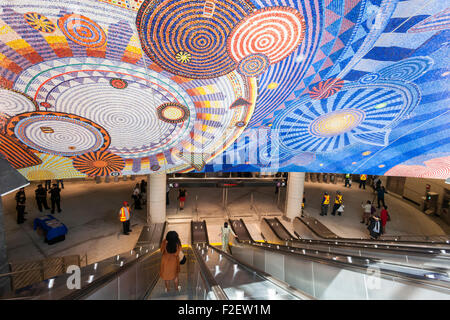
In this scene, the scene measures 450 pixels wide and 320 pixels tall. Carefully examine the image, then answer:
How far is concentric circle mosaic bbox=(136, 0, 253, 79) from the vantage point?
2.69 metres

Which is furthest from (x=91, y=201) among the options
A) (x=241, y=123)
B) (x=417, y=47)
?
(x=417, y=47)

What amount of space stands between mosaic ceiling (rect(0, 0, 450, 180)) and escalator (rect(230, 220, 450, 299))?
10.7ft

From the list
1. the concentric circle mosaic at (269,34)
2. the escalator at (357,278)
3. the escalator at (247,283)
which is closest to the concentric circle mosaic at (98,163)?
the escalator at (247,283)

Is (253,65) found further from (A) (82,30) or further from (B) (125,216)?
(B) (125,216)

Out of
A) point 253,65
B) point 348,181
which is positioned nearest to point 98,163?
point 253,65

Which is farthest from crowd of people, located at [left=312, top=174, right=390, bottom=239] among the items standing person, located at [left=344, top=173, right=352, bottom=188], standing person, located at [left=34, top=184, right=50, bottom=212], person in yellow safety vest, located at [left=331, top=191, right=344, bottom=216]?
standing person, located at [left=34, top=184, right=50, bottom=212]

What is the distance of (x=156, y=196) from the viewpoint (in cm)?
941

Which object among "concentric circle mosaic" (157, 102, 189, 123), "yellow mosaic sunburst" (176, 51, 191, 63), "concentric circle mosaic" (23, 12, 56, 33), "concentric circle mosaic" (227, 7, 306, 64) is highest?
"concentric circle mosaic" (227, 7, 306, 64)

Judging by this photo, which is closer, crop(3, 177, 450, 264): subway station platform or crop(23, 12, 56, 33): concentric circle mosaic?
crop(23, 12, 56, 33): concentric circle mosaic

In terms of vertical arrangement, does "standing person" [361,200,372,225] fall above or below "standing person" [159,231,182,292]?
below

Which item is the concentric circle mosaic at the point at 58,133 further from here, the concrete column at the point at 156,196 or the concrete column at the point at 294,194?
the concrete column at the point at 294,194

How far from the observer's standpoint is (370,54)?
3.59 meters

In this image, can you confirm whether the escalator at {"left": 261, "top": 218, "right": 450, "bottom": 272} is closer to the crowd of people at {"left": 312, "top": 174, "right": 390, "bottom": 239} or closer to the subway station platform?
the crowd of people at {"left": 312, "top": 174, "right": 390, "bottom": 239}

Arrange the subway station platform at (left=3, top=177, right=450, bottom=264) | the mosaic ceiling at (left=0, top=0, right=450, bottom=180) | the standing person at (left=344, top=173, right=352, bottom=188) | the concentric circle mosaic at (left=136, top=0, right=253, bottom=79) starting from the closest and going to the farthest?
the concentric circle mosaic at (left=136, top=0, right=253, bottom=79) → the mosaic ceiling at (left=0, top=0, right=450, bottom=180) → the subway station platform at (left=3, top=177, right=450, bottom=264) → the standing person at (left=344, top=173, right=352, bottom=188)
